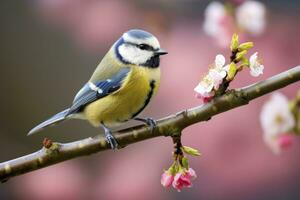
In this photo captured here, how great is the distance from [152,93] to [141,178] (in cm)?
101

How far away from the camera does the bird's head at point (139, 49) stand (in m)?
1.31

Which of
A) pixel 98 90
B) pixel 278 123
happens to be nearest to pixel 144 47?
pixel 98 90

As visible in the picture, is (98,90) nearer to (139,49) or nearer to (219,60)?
(139,49)

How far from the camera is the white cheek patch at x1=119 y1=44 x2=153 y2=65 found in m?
1.34

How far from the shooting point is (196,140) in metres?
2.20

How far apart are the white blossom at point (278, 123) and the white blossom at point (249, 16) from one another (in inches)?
13.1

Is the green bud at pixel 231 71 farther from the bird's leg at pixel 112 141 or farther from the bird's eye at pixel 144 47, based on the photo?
the bird's eye at pixel 144 47

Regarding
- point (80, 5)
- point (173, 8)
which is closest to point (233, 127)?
point (173, 8)

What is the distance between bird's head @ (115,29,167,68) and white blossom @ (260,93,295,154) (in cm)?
26

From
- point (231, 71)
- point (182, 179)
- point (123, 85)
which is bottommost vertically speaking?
point (182, 179)

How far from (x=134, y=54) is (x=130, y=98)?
0.11 m

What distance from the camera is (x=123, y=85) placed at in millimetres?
1334

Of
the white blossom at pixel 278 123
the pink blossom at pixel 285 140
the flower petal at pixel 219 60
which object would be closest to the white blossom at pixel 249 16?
the white blossom at pixel 278 123

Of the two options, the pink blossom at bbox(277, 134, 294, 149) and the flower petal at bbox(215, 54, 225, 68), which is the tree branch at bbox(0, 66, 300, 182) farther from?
the pink blossom at bbox(277, 134, 294, 149)
